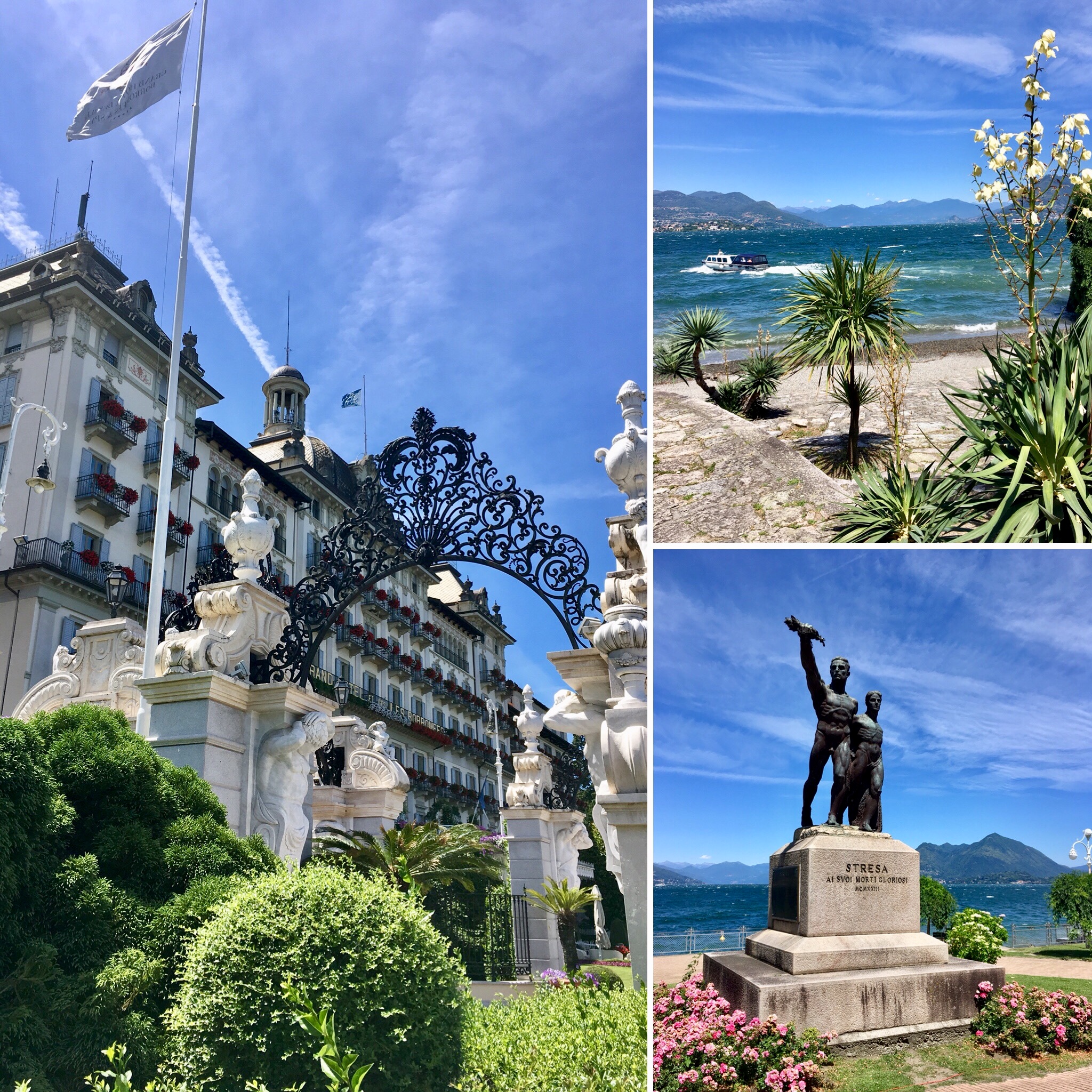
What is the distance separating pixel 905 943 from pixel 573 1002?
3.16 meters

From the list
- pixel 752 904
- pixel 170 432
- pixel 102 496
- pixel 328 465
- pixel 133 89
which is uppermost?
pixel 328 465

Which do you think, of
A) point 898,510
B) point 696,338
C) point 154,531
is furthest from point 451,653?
point 898,510

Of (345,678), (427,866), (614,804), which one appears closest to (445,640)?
(345,678)

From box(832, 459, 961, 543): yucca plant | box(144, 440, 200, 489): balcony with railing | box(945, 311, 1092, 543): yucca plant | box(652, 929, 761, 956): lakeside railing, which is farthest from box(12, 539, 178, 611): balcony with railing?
box(945, 311, 1092, 543): yucca plant

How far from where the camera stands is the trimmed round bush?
539 centimetres

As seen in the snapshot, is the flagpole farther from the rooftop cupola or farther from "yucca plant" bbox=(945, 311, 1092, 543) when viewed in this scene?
the rooftop cupola

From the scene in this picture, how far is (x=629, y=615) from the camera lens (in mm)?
7363

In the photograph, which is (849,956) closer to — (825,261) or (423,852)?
(825,261)

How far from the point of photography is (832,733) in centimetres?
930

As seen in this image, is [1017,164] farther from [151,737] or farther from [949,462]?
[151,737]

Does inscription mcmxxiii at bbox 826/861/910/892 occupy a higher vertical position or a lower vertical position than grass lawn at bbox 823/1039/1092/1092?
higher

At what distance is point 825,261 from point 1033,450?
262 cm

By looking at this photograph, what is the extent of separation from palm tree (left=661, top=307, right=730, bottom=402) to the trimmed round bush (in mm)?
4981

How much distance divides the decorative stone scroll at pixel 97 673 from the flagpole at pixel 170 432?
252 millimetres
